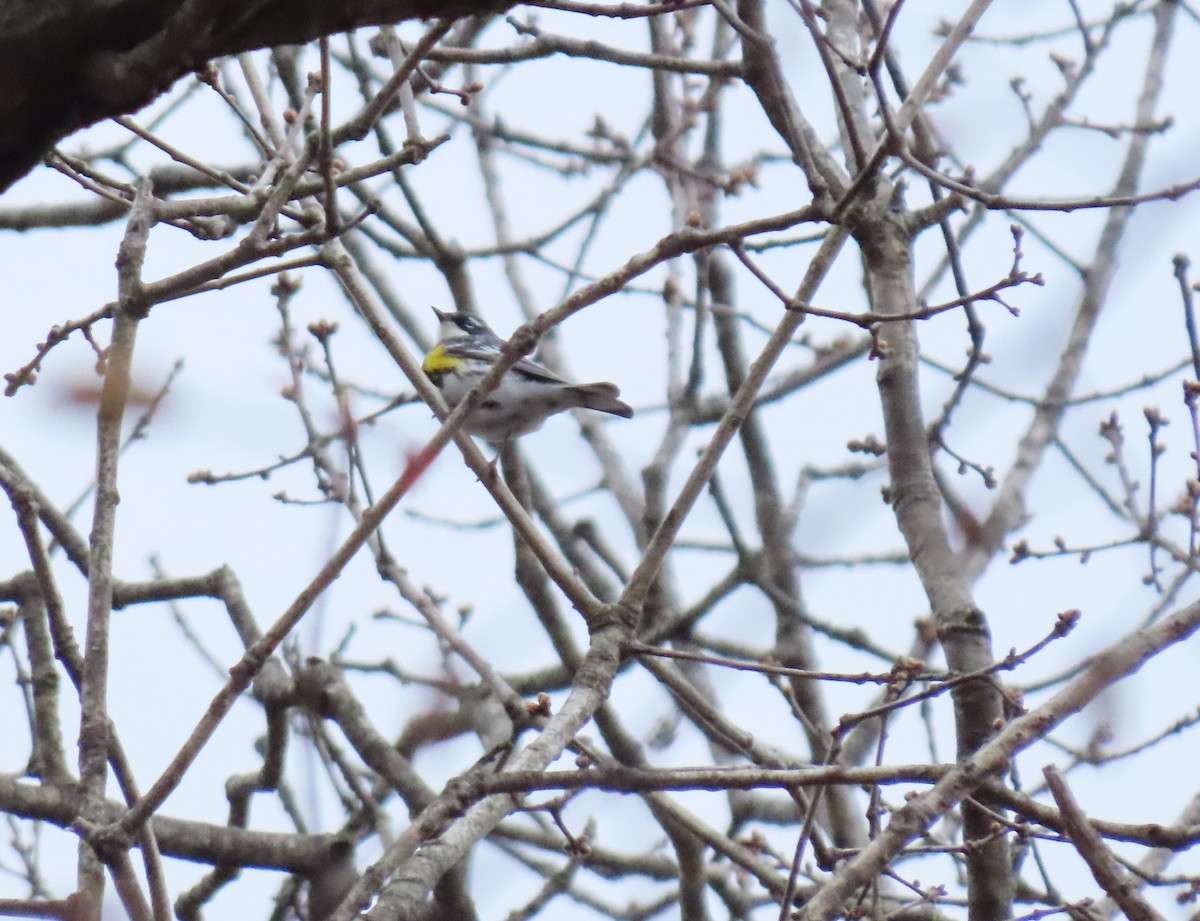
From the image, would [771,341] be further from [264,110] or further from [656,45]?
[656,45]

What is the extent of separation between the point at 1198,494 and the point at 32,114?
4.00m

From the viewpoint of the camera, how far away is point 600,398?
6559 mm

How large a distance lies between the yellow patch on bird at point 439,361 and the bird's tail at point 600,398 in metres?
1.39

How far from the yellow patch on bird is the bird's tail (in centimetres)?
139

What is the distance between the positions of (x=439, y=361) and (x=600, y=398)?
1688 mm

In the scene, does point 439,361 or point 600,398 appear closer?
point 600,398

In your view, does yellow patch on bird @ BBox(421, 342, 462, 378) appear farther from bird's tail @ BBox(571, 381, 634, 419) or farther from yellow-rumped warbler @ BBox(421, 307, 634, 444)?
bird's tail @ BBox(571, 381, 634, 419)

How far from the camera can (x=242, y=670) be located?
7.43ft

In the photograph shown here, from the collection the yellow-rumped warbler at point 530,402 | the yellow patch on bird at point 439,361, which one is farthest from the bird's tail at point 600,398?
the yellow patch on bird at point 439,361

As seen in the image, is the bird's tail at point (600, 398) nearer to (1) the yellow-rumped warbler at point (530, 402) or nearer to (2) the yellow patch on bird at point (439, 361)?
(1) the yellow-rumped warbler at point (530, 402)

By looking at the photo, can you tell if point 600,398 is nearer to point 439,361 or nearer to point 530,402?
point 530,402

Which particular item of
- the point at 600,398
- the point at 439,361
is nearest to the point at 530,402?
the point at 600,398

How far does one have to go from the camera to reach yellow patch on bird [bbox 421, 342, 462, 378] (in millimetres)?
7792

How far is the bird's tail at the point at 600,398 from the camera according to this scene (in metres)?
6.45
